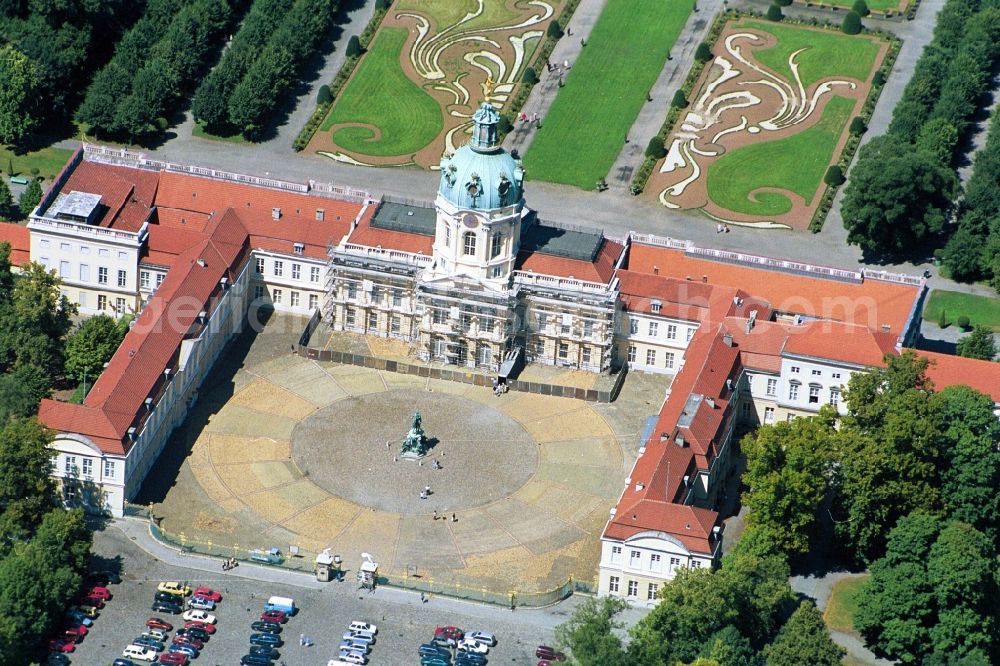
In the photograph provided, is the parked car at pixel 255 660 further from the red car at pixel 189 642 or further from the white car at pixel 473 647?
the white car at pixel 473 647

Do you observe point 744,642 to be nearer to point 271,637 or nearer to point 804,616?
point 804,616

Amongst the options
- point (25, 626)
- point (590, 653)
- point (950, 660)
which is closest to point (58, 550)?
point (25, 626)

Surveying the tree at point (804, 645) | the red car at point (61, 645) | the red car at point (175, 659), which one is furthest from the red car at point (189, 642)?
the tree at point (804, 645)

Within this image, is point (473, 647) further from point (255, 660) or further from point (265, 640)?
point (255, 660)

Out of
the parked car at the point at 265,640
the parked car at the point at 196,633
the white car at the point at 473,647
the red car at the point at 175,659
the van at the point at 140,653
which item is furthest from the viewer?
the white car at the point at 473,647

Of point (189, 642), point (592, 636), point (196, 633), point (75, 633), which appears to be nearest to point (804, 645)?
point (592, 636)

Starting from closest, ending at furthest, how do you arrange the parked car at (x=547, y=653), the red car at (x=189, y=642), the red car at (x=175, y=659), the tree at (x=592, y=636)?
the tree at (x=592, y=636), the red car at (x=175, y=659), the red car at (x=189, y=642), the parked car at (x=547, y=653)

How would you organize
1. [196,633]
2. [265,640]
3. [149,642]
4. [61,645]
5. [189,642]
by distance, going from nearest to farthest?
[61,645]
[149,642]
[189,642]
[265,640]
[196,633]
